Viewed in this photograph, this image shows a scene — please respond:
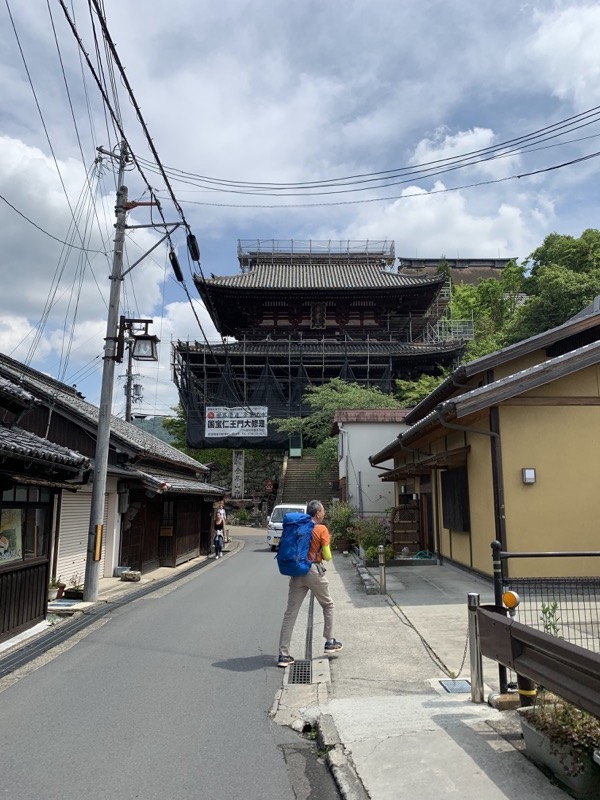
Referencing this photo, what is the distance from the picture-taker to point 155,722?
464cm

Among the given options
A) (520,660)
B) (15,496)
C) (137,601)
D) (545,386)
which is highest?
(545,386)

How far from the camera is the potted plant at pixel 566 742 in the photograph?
124 inches

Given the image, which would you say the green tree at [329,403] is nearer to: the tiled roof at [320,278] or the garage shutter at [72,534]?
the tiled roof at [320,278]

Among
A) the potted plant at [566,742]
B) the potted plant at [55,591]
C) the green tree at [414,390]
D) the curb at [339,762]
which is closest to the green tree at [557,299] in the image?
the green tree at [414,390]

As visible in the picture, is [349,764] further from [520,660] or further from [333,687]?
[333,687]

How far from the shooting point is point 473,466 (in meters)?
11.5

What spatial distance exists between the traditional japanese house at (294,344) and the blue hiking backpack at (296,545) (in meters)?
29.9

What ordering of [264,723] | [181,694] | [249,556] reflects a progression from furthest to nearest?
[249,556] < [181,694] < [264,723]

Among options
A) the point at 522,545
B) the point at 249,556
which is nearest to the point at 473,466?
the point at 522,545

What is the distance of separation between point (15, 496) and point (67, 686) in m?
3.20

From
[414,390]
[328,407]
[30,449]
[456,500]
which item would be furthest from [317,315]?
[30,449]

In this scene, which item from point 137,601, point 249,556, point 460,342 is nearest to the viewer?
point 137,601

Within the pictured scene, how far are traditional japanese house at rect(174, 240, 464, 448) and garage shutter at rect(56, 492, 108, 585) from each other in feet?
73.2

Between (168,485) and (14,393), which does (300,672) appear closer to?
(14,393)
